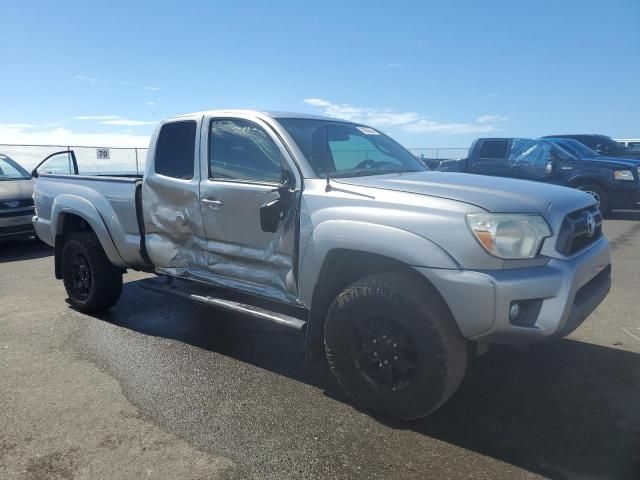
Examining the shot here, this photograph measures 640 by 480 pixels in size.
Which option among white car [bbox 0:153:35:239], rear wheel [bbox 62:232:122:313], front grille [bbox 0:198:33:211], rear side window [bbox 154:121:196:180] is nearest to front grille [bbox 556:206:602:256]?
rear side window [bbox 154:121:196:180]

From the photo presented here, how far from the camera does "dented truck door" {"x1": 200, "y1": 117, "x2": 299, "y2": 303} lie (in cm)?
349

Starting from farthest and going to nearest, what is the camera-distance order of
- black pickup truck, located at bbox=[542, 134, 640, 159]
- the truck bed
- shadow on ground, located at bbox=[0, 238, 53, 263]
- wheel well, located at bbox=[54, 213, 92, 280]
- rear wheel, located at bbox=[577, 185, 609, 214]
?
black pickup truck, located at bbox=[542, 134, 640, 159]
rear wheel, located at bbox=[577, 185, 609, 214]
shadow on ground, located at bbox=[0, 238, 53, 263]
wheel well, located at bbox=[54, 213, 92, 280]
the truck bed

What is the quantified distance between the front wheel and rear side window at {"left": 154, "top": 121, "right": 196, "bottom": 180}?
6.16 feet

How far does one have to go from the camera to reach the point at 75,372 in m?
3.86

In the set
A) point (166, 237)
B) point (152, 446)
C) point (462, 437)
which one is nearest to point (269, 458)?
point (152, 446)

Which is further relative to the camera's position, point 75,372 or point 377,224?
point 75,372

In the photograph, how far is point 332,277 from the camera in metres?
3.24

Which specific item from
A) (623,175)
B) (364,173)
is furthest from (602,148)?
(364,173)

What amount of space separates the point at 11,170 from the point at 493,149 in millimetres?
9971

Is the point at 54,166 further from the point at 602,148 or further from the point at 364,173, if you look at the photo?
the point at 602,148

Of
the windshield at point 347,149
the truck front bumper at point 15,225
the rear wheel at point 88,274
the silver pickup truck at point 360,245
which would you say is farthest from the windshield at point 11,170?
the windshield at point 347,149

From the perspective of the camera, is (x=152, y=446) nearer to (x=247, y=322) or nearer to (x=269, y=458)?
(x=269, y=458)

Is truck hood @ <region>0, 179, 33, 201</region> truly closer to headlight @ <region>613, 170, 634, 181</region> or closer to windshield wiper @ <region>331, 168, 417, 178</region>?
windshield wiper @ <region>331, 168, 417, 178</region>

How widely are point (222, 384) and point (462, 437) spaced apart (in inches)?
64.5
